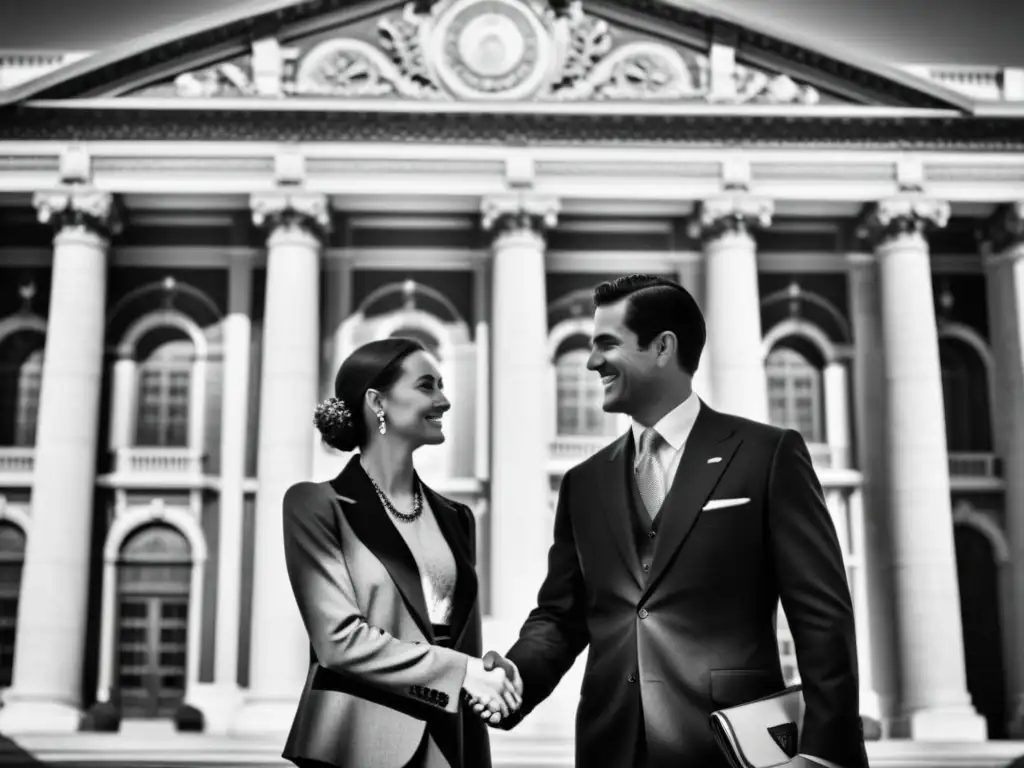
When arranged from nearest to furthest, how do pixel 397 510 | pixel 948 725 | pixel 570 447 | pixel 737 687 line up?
1. pixel 737 687
2. pixel 397 510
3. pixel 948 725
4. pixel 570 447

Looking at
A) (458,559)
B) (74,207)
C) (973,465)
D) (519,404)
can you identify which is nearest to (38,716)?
(74,207)

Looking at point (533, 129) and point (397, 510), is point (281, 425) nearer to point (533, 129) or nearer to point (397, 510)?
point (533, 129)

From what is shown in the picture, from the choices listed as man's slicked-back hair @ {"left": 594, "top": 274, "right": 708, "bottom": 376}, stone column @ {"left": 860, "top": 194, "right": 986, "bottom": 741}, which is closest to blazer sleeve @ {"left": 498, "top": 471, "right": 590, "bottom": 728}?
man's slicked-back hair @ {"left": 594, "top": 274, "right": 708, "bottom": 376}

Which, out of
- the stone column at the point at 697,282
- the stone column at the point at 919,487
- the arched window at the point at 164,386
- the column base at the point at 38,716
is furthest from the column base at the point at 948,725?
the arched window at the point at 164,386

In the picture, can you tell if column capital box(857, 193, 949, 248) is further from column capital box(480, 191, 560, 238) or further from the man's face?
the man's face

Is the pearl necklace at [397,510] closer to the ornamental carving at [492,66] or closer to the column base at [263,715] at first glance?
the column base at [263,715]

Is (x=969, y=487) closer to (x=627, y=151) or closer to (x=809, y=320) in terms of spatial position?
(x=809, y=320)

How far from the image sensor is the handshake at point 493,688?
470 cm

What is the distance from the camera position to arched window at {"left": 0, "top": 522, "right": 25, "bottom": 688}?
25562mm

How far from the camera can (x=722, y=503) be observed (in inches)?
174

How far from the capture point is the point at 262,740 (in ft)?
68.9

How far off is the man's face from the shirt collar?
0.10 m

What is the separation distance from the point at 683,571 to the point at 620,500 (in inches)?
15.8

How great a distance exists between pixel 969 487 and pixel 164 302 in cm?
1714
